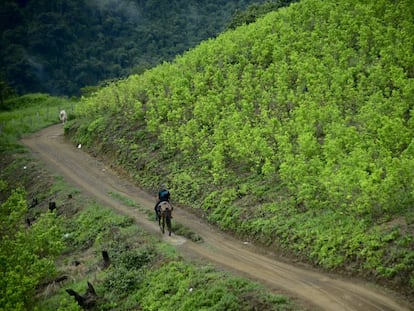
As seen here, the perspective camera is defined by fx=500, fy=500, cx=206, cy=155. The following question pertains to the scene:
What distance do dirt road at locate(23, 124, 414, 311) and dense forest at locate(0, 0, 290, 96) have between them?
52.1 m

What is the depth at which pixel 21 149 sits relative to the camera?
3544 cm

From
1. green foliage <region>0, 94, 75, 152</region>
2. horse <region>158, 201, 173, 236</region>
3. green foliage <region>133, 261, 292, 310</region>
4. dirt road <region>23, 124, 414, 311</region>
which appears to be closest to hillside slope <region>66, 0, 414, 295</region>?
dirt road <region>23, 124, 414, 311</region>

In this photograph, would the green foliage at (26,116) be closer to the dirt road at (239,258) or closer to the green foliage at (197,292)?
the dirt road at (239,258)

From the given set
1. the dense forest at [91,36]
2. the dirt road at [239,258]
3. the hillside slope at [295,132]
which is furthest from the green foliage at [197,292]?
the dense forest at [91,36]

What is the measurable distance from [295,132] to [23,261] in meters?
12.3

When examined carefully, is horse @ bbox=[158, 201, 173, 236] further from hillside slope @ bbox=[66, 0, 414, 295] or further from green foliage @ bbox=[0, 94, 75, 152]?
green foliage @ bbox=[0, 94, 75, 152]

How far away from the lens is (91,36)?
287 ft

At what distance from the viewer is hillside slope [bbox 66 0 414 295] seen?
15680 mm

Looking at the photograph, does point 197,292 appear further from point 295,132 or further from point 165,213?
point 295,132

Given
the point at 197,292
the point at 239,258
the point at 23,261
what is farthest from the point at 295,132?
the point at 23,261

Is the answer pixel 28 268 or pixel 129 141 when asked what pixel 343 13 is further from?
pixel 28 268

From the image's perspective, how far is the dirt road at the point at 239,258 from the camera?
1298cm

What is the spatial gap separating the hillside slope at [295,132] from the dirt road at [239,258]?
0.61 metres

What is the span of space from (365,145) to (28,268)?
1260cm
